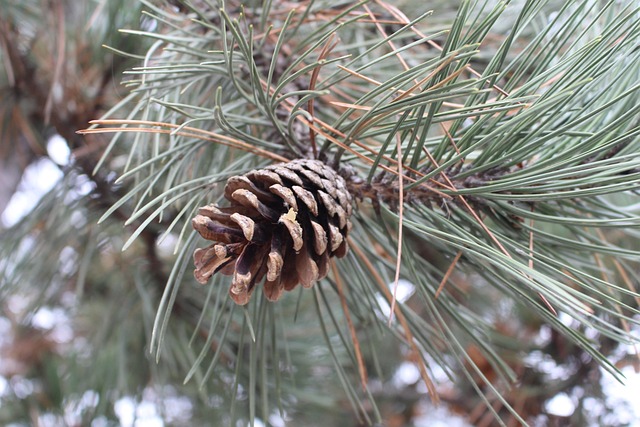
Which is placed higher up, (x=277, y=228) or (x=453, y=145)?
(x=453, y=145)

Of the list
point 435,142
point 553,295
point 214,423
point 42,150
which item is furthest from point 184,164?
point 214,423

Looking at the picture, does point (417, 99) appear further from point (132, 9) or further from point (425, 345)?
point (132, 9)

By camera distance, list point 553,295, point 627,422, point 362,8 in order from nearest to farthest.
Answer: point 553,295
point 362,8
point 627,422
